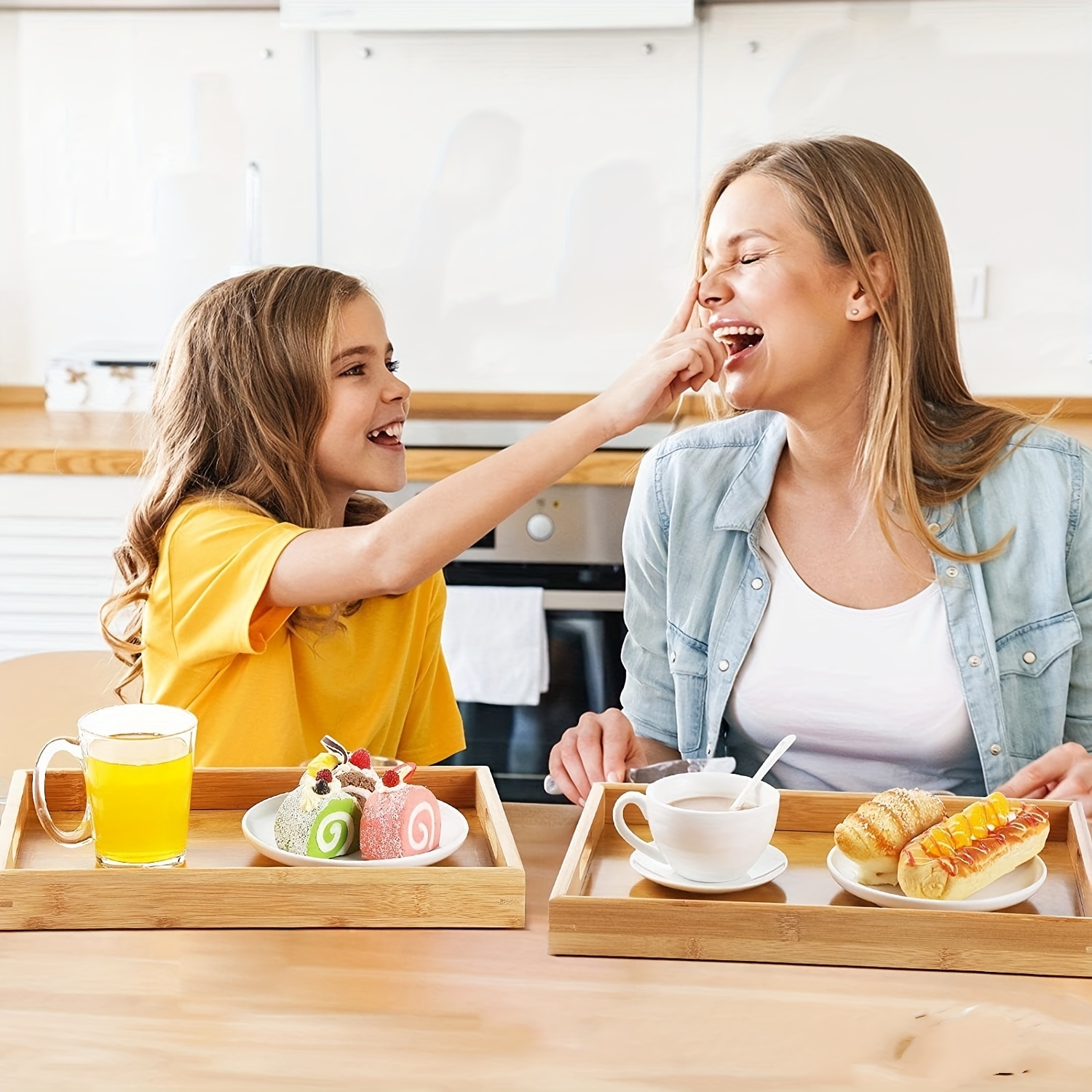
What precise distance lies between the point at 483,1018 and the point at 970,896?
0.34 m

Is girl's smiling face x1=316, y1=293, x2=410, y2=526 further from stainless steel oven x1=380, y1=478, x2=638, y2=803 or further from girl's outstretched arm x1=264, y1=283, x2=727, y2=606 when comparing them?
stainless steel oven x1=380, y1=478, x2=638, y2=803

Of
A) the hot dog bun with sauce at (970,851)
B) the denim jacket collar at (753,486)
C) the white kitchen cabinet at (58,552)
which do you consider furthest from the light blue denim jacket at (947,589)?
the white kitchen cabinet at (58,552)

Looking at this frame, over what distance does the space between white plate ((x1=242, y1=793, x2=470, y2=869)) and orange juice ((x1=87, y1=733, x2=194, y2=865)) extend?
6 cm

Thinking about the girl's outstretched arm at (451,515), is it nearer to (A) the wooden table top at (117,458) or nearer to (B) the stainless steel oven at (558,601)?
(A) the wooden table top at (117,458)

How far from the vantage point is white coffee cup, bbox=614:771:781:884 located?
0.89 m

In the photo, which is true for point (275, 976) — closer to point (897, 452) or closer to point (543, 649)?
point (897, 452)

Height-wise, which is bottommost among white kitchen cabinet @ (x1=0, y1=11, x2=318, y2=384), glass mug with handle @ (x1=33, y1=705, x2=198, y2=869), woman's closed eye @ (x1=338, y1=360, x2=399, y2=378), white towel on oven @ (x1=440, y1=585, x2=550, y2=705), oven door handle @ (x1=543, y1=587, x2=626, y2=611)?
white towel on oven @ (x1=440, y1=585, x2=550, y2=705)

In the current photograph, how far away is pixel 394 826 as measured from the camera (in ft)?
3.06

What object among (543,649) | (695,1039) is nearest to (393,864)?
(695,1039)

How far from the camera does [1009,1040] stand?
74cm

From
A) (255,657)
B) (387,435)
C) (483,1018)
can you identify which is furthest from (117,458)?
(483,1018)

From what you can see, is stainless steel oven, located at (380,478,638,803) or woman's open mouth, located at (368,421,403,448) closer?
woman's open mouth, located at (368,421,403,448)

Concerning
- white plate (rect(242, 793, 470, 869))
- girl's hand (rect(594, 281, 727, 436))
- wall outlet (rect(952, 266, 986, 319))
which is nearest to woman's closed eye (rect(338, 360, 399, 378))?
girl's hand (rect(594, 281, 727, 436))

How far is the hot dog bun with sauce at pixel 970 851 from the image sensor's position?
88cm
